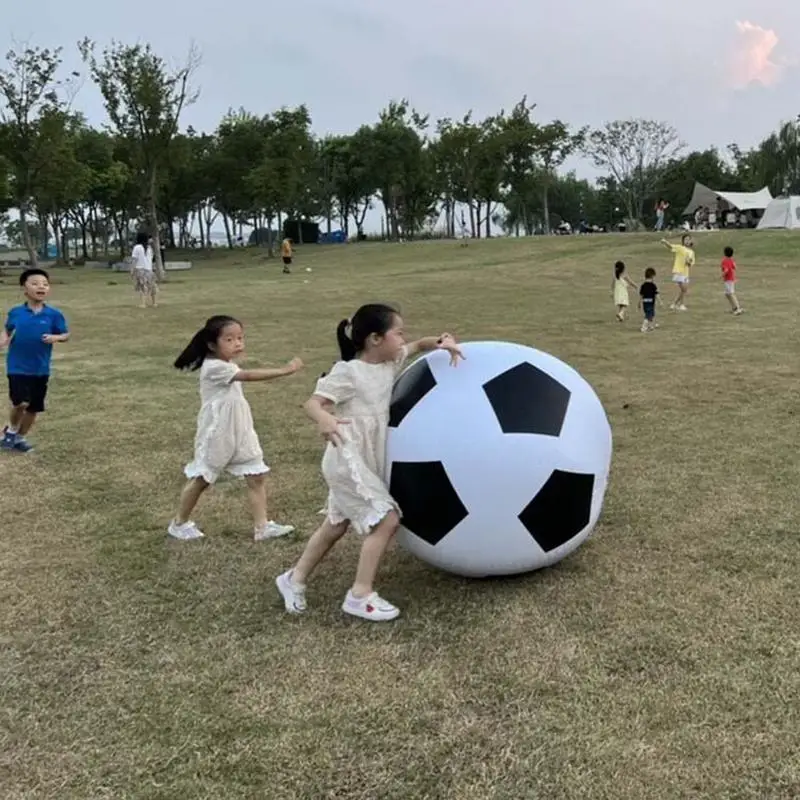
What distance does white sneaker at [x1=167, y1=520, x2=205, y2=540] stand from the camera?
4734 millimetres

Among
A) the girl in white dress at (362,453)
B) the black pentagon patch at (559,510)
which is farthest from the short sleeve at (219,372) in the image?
the black pentagon patch at (559,510)

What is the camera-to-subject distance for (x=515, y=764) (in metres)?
2.66

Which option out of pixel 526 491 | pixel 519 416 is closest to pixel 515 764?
pixel 526 491

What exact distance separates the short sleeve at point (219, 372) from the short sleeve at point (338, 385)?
112 centimetres

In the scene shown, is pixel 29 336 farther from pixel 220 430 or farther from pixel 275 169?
pixel 275 169

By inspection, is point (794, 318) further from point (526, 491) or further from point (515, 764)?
point (515, 764)

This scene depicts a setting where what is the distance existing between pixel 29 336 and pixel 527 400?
14.8ft

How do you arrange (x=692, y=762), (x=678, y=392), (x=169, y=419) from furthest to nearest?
(x=678, y=392)
(x=169, y=419)
(x=692, y=762)

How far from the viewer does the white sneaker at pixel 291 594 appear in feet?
12.3

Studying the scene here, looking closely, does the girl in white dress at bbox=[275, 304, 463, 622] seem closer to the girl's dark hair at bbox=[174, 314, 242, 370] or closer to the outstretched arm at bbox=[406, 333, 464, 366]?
the outstretched arm at bbox=[406, 333, 464, 366]

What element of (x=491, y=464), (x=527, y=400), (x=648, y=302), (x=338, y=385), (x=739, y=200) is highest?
(x=739, y=200)

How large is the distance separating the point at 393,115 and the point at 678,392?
47.9 meters

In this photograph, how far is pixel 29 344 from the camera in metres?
6.59

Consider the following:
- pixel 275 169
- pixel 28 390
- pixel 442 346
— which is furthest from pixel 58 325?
pixel 275 169
